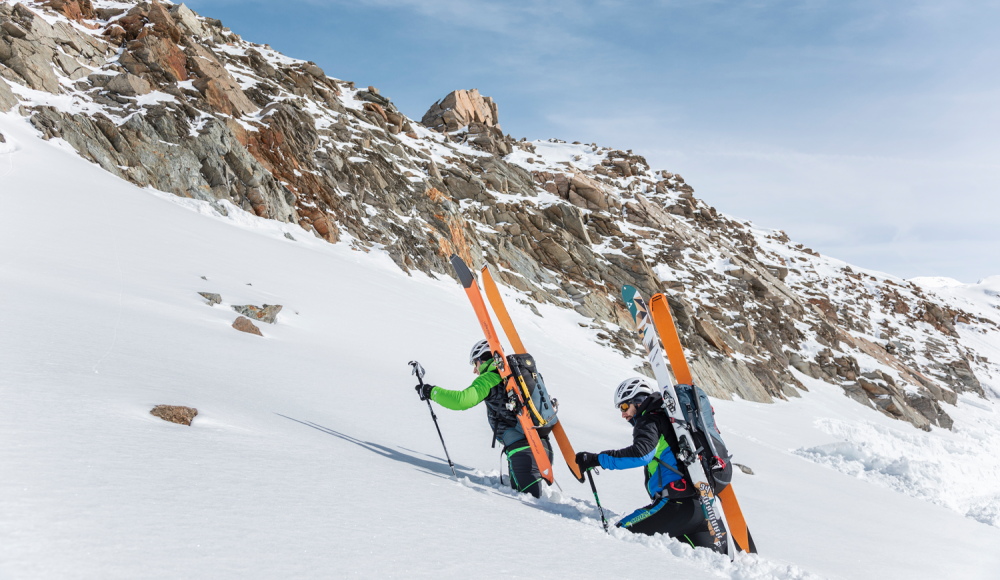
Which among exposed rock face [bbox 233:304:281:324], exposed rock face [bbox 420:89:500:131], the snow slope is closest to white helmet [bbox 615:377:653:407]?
the snow slope

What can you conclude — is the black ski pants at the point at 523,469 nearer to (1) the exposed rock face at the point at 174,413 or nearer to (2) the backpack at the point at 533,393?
(2) the backpack at the point at 533,393

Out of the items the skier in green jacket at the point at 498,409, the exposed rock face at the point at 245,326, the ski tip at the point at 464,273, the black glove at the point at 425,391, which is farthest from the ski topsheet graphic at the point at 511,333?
the exposed rock face at the point at 245,326

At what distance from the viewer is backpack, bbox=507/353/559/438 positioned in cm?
550

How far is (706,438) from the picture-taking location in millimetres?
4715

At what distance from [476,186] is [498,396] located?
1464 inches

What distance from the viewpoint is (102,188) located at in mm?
17422

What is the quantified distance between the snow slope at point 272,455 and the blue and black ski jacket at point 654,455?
0.67m

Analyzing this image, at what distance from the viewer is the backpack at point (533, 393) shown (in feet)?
18.0

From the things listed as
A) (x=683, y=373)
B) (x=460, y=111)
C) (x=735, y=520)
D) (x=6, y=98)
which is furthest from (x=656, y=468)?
(x=460, y=111)

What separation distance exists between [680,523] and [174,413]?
441 centimetres

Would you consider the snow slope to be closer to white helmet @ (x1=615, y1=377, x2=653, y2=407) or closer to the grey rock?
white helmet @ (x1=615, y1=377, x2=653, y2=407)

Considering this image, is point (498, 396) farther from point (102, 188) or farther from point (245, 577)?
point (102, 188)

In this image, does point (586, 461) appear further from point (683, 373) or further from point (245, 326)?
point (245, 326)

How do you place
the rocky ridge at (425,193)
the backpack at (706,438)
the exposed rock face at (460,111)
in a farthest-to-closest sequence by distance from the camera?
the exposed rock face at (460,111) → the rocky ridge at (425,193) → the backpack at (706,438)
